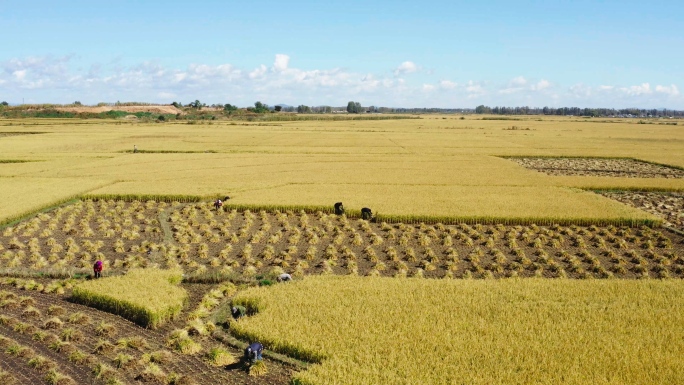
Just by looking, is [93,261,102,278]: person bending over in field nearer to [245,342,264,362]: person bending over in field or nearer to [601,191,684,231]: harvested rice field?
[245,342,264,362]: person bending over in field

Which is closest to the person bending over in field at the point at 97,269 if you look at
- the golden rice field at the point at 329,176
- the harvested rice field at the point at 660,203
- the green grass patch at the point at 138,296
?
the green grass patch at the point at 138,296

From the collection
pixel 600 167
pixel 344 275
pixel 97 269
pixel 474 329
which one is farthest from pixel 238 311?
pixel 600 167

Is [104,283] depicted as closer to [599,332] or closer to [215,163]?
[599,332]

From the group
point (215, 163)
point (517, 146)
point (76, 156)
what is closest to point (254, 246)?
point (215, 163)

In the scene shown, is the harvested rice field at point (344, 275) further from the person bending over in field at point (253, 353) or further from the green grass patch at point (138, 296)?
the person bending over in field at point (253, 353)

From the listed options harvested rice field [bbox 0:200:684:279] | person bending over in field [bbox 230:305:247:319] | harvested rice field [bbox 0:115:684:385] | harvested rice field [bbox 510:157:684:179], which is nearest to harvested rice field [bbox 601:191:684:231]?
harvested rice field [bbox 0:115:684:385]
